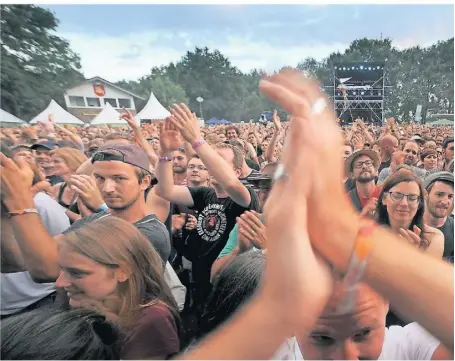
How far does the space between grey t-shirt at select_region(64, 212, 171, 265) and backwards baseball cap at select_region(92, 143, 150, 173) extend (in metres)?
0.16

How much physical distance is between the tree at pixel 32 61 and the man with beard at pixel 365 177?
820 mm

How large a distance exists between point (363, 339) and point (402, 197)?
43 cm

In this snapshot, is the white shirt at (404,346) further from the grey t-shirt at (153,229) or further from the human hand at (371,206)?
the grey t-shirt at (153,229)

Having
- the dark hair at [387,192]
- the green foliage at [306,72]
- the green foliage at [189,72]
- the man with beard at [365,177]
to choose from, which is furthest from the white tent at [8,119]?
Answer: the dark hair at [387,192]

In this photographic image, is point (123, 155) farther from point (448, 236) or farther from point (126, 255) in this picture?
point (448, 236)

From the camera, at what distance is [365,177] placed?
1162 mm

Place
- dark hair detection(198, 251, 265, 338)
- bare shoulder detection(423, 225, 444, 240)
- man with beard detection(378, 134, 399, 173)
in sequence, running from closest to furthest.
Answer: dark hair detection(198, 251, 265, 338) < bare shoulder detection(423, 225, 444, 240) < man with beard detection(378, 134, 399, 173)

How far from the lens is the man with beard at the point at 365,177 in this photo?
1030mm

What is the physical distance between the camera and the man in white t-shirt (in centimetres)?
81

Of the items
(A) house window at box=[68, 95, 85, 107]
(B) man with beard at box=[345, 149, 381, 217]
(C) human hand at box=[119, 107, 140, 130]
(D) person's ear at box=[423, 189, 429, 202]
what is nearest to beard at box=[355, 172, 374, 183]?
(B) man with beard at box=[345, 149, 381, 217]

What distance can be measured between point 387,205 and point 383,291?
1.83 feet

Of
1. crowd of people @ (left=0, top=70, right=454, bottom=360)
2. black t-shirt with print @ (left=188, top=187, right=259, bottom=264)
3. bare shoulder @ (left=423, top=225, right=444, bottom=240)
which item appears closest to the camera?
crowd of people @ (left=0, top=70, right=454, bottom=360)

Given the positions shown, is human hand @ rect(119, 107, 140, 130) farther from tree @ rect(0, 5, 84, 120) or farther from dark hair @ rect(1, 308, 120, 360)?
dark hair @ rect(1, 308, 120, 360)

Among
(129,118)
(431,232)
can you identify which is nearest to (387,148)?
(431,232)
